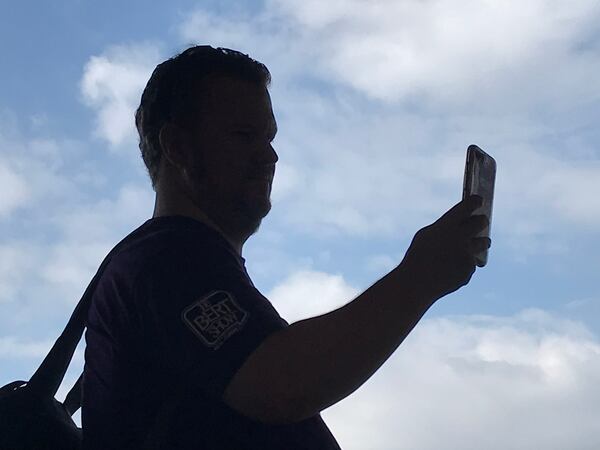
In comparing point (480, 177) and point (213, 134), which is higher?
point (213, 134)

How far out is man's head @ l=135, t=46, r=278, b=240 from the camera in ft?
6.83

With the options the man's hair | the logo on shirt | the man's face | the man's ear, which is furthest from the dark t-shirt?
the man's hair

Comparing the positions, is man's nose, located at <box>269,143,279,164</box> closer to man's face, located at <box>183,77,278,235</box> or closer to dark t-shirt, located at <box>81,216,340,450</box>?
man's face, located at <box>183,77,278,235</box>

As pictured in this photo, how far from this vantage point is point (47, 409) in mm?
1958

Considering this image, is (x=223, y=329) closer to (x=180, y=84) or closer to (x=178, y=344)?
(x=178, y=344)

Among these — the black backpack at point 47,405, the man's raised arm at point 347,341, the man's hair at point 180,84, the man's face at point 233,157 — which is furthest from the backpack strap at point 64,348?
the man's raised arm at point 347,341

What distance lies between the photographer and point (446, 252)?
170 centimetres

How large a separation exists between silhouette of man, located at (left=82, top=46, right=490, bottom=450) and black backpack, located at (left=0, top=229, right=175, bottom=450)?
0.05 meters

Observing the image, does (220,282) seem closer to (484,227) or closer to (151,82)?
(484,227)

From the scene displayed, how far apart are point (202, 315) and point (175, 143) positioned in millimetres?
625

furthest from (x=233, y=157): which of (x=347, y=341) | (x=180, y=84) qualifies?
(x=347, y=341)

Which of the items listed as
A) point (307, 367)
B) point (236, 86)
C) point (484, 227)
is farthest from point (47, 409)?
point (484, 227)

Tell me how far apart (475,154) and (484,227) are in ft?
0.99

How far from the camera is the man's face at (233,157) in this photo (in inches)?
81.8
